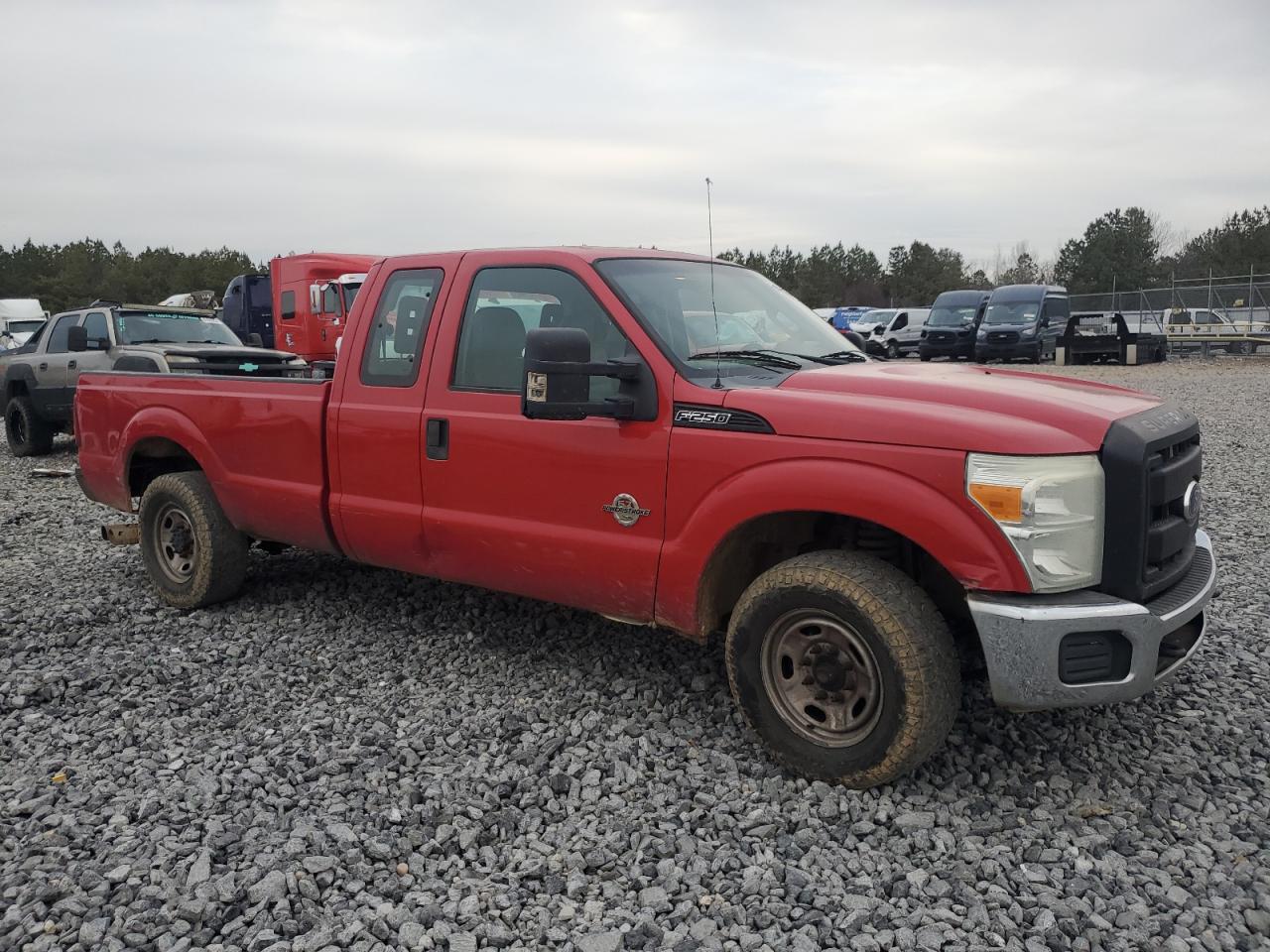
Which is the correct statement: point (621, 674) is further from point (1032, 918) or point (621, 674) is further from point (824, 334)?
point (1032, 918)

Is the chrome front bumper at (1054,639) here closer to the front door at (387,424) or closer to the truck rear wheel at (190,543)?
the front door at (387,424)

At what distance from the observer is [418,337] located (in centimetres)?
452

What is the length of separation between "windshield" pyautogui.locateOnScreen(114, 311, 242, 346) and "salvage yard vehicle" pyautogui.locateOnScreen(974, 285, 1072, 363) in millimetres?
20294

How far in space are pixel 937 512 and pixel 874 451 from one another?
287mm

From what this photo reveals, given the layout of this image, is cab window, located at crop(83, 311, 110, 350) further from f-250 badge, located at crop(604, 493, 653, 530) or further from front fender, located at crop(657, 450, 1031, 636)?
front fender, located at crop(657, 450, 1031, 636)

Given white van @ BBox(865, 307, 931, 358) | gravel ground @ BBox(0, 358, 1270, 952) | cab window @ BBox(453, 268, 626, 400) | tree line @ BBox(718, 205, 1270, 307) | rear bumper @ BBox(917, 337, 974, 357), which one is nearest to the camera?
gravel ground @ BBox(0, 358, 1270, 952)

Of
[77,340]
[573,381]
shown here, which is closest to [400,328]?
[573,381]

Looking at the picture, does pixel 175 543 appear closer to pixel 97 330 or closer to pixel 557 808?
pixel 557 808

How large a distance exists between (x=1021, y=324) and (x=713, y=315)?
968 inches

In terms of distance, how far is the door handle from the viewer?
14.1ft

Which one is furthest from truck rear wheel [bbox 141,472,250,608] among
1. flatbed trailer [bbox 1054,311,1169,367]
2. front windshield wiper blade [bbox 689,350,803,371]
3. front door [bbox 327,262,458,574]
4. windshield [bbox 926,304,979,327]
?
windshield [bbox 926,304,979,327]

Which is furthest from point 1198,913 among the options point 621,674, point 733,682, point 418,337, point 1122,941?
point 418,337

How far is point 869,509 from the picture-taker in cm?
320

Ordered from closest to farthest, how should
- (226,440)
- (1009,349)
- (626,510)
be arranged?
(626,510), (226,440), (1009,349)
